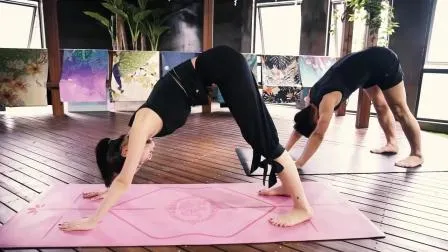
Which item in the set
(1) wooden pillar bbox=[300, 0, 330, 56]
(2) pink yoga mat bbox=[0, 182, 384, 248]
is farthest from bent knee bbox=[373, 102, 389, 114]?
(1) wooden pillar bbox=[300, 0, 330, 56]

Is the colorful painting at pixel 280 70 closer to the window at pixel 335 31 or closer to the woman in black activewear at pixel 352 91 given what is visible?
the window at pixel 335 31

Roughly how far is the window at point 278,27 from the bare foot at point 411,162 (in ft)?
12.7

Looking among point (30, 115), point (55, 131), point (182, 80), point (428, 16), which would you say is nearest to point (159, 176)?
point (182, 80)

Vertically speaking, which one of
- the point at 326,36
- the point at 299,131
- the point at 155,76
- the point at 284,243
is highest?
the point at 326,36

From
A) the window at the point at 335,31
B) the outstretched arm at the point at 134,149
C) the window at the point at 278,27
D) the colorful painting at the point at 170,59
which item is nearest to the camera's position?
the outstretched arm at the point at 134,149

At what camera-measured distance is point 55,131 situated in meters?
4.01

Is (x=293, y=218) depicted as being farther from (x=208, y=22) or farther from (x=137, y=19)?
(x=137, y=19)

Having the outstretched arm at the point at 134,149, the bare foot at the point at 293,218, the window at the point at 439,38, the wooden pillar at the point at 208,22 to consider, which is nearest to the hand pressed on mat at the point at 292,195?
the bare foot at the point at 293,218

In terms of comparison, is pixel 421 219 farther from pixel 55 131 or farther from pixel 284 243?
pixel 55 131

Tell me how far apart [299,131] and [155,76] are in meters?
3.04

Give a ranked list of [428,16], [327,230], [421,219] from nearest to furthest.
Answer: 1. [327,230]
2. [421,219]
3. [428,16]

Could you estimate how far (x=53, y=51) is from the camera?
191 inches

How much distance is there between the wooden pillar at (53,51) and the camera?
473cm

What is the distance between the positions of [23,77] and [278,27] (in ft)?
15.2
